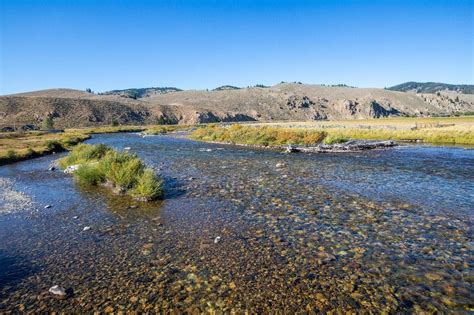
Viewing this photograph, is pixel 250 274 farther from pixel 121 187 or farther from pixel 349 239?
pixel 121 187

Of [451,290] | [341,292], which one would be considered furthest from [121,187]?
[451,290]

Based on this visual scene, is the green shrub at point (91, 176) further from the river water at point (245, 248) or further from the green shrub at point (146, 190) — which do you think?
the green shrub at point (146, 190)

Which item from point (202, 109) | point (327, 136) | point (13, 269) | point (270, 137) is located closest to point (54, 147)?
point (270, 137)

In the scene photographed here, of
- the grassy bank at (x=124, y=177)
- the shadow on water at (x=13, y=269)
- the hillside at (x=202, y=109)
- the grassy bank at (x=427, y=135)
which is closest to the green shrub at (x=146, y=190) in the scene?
the grassy bank at (x=124, y=177)

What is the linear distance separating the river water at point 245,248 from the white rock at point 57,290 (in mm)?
123

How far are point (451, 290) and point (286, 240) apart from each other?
3.96 m

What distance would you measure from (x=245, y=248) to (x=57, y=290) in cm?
437

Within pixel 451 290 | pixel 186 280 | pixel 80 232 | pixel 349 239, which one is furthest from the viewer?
pixel 80 232

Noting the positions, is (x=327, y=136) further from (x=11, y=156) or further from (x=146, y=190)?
(x=11, y=156)

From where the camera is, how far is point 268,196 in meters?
14.4

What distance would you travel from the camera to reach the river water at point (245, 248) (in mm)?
6535

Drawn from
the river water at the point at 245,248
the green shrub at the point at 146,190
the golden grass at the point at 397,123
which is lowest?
the river water at the point at 245,248

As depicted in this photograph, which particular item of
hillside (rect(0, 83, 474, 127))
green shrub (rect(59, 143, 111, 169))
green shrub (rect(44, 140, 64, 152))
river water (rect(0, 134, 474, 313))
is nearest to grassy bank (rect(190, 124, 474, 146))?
green shrub (rect(44, 140, 64, 152))

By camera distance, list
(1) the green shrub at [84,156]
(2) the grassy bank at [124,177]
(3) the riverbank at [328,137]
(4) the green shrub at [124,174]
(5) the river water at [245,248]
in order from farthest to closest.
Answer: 1. (3) the riverbank at [328,137]
2. (1) the green shrub at [84,156]
3. (4) the green shrub at [124,174]
4. (2) the grassy bank at [124,177]
5. (5) the river water at [245,248]
